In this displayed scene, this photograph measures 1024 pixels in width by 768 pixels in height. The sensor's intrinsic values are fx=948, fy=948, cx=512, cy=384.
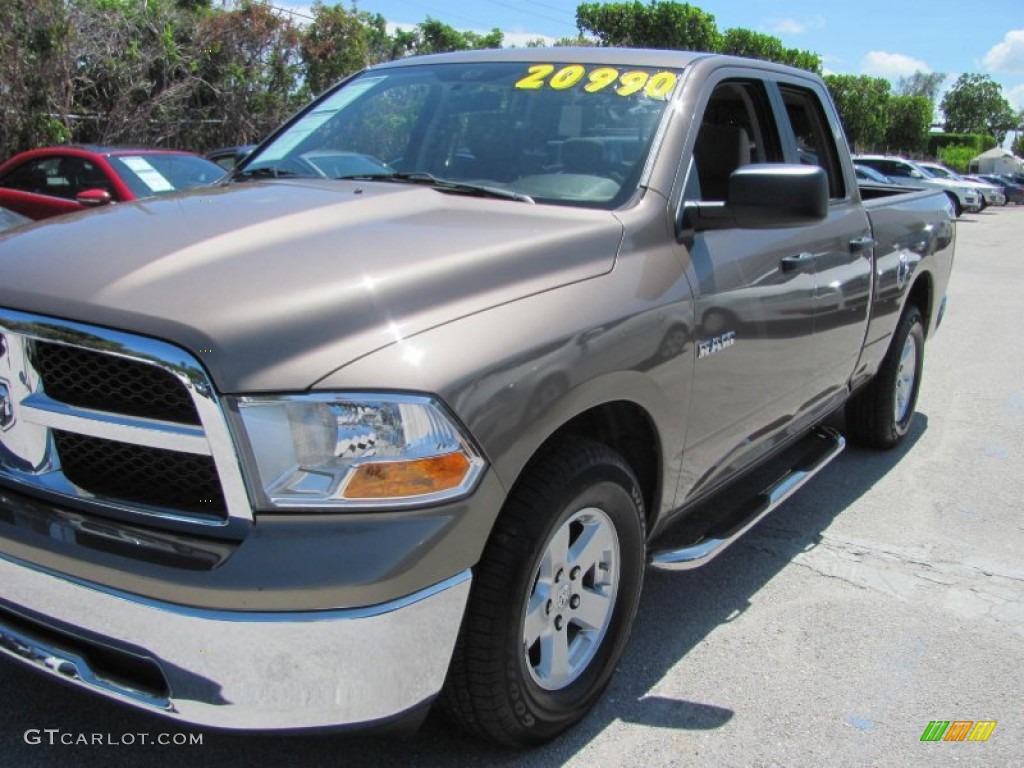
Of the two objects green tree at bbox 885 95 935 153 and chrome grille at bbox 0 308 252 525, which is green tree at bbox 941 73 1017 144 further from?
Result: chrome grille at bbox 0 308 252 525

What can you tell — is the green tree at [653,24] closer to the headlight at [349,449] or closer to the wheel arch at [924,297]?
the wheel arch at [924,297]

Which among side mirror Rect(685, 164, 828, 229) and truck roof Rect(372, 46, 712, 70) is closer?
side mirror Rect(685, 164, 828, 229)

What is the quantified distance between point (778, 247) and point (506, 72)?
3.83 ft

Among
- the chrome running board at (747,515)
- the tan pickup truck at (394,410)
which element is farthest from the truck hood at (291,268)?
the chrome running board at (747,515)

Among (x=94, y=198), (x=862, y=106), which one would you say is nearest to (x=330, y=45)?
(x=94, y=198)

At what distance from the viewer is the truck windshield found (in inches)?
118

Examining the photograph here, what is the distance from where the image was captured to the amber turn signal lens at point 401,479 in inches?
75.6

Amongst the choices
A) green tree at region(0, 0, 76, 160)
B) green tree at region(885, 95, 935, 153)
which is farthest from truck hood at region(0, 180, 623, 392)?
green tree at region(885, 95, 935, 153)

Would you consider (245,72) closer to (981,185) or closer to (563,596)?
(563,596)

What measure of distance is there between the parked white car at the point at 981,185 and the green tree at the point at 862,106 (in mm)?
16050

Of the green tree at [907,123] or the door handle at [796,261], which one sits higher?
the green tree at [907,123]

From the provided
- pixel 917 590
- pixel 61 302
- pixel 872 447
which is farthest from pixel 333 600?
pixel 872 447

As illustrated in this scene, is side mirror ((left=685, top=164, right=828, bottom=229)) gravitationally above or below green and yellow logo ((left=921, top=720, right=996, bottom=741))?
above

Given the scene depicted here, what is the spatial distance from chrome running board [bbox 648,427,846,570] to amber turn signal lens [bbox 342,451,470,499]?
1193 mm
